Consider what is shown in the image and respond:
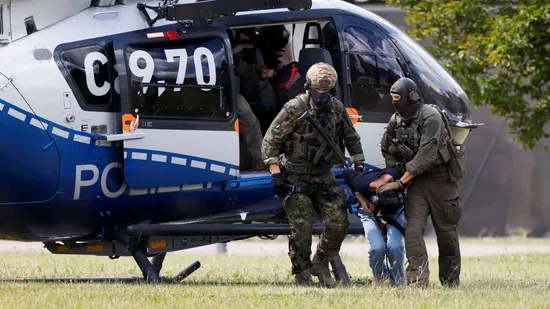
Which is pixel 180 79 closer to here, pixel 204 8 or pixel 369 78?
pixel 204 8

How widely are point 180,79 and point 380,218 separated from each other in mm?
2214

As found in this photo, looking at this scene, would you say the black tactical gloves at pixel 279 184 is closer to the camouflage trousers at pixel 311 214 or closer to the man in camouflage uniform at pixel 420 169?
the camouflage trousers at pixel 311 214

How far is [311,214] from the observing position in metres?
10.1

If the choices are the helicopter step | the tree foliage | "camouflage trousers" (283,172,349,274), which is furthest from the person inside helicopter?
the tree foliage

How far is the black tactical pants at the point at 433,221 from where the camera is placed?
9.85m

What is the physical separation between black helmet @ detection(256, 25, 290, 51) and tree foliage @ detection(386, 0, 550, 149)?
472cm

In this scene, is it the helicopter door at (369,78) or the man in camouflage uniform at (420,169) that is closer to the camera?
the man in camouflage uniform at (420,169)

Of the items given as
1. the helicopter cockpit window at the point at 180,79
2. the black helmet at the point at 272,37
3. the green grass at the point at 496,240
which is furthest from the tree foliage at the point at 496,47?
the helicopter cockpit window at the point at 180,79

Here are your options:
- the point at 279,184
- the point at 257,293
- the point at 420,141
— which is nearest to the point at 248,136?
the point at 279,184

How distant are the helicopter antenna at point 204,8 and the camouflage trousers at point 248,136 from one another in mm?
939

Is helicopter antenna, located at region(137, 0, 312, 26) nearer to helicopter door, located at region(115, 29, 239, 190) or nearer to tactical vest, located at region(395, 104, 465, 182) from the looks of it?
helicopter door, located at region(115, 29, 239, 190)

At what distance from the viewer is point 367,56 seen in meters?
11.4

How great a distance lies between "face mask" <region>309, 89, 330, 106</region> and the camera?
9906 millimetres

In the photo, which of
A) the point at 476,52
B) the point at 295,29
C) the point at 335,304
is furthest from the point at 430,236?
the point at 335,304
